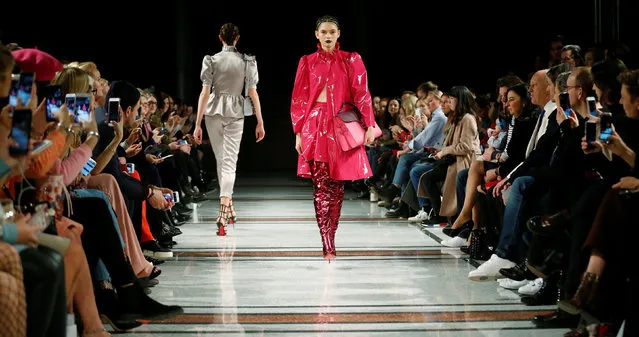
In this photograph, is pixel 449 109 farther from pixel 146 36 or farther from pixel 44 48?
pixel 146 36

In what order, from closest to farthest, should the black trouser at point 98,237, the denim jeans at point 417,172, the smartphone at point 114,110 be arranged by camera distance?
the black trouser at point 98,237, the smartphone at point 114,110, the denim jeans at point 417,172

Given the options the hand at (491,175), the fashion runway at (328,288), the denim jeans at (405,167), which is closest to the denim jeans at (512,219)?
the fashion runway at (328,288)

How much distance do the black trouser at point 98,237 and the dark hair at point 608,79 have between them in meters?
1.99

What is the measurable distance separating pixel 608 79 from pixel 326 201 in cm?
199

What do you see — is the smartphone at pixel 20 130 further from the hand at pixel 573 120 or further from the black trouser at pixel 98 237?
the hand at pixel 573 120

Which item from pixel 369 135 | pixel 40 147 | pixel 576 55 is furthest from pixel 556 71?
pixel 40 147

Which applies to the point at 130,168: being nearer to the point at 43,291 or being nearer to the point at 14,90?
the point at 14,90

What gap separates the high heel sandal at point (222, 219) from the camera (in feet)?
20.2

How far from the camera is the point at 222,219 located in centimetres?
621

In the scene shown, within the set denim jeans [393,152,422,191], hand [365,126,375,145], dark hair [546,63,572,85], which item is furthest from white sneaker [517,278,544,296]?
denim jeans [393,152,422,191]

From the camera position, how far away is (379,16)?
13367 millimetres

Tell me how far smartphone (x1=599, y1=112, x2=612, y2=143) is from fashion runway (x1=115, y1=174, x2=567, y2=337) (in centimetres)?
76

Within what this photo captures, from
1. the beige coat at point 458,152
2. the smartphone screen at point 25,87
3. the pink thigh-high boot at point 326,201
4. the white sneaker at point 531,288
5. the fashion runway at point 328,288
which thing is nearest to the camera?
the smartphone screen at point 25,87

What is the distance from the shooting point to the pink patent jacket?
498 centimetres
